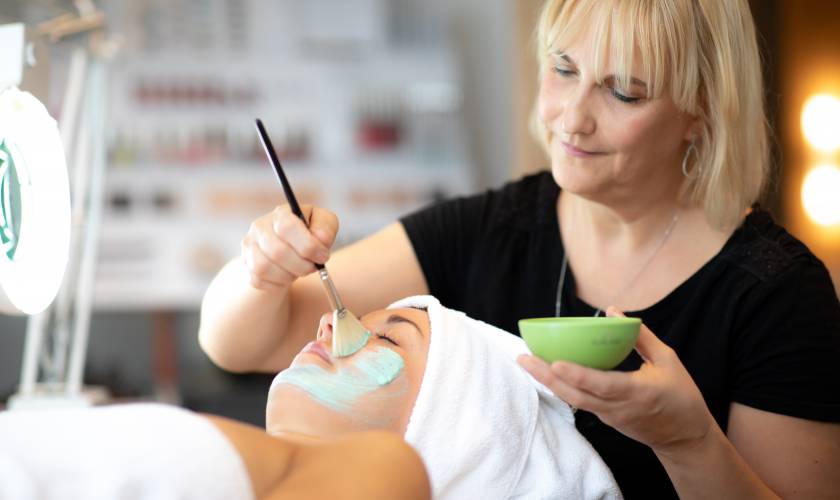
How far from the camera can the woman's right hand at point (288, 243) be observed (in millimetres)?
1070

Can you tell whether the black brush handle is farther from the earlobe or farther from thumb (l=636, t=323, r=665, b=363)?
the earlobe

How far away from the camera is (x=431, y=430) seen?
1007 millimetres

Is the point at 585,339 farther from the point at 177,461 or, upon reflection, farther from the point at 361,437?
the point at 177,461

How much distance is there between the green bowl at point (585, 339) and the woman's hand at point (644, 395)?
0.9 inches

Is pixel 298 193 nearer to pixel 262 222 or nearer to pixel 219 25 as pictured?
pixel 219 25

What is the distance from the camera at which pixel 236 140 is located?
14.6 ft

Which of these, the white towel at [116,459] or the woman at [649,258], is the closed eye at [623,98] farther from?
the white towel at [116,459]

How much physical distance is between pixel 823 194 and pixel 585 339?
10.6ft

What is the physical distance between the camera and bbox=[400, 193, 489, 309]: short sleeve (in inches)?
60.1

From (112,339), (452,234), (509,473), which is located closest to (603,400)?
(509,473)

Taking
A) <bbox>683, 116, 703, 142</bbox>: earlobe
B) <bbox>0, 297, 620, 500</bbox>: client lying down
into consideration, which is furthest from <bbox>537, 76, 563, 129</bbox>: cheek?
<bbox>0, 297, 620, 500</bbox>: client lying down

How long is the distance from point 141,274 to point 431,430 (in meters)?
3.43

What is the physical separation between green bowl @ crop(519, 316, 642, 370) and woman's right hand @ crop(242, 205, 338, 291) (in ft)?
0.93

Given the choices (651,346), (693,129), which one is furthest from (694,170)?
(651,346)
